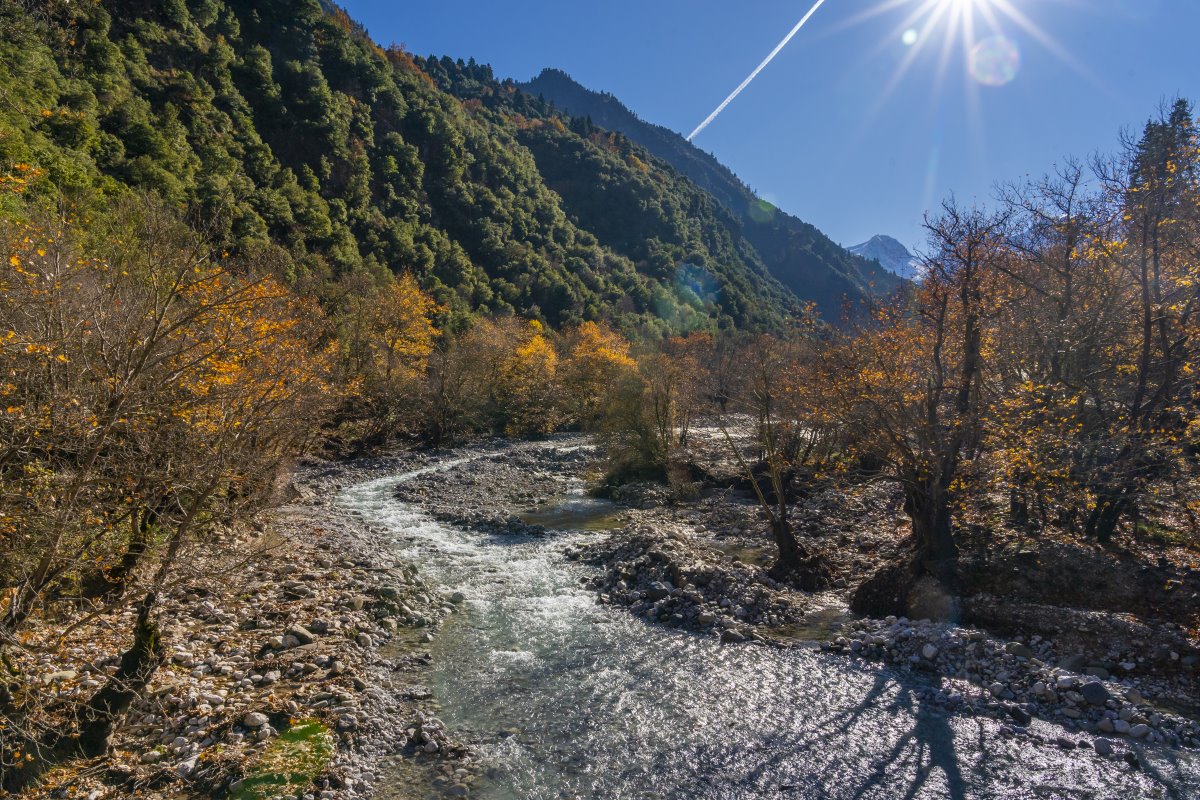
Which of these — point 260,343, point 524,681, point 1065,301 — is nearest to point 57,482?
point 524,681

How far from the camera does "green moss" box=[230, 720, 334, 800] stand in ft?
21.6

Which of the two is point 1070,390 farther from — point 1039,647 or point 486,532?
point 486,532

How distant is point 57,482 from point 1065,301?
59.0 ft

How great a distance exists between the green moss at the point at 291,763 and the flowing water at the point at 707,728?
1.72 metres

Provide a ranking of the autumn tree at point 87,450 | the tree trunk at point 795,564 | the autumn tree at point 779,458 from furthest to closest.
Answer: the autumn tree at point 779,458 < the tree trunk at point 795,564 < the autumn tree at point 87,450

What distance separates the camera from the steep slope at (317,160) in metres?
33.7

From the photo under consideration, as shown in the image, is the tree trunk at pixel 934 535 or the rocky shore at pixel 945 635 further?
the tree trunk at pixel 934 535

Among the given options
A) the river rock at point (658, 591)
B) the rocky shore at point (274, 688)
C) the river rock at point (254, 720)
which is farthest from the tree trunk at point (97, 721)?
the river rock at point (658, 591)

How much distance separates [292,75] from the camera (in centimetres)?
6625

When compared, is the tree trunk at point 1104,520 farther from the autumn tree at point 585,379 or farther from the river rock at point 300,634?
the autumn tree at point 585,379

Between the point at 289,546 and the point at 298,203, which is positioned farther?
the point at 298,203

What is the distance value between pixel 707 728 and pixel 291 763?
5275 mm

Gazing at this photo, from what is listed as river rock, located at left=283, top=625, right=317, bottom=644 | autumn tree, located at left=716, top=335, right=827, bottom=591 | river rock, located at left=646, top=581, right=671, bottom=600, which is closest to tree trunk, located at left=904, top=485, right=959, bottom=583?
autumn tree, located at left=716, top=335, right=827, bottom=591

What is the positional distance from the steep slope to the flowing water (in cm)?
903
